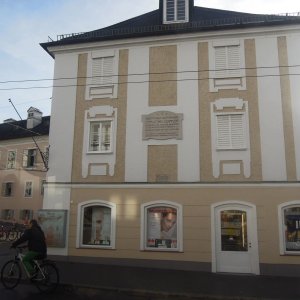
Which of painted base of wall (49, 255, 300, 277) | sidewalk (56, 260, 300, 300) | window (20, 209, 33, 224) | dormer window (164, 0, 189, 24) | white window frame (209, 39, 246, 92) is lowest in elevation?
sidewalk (56, 260, 300, 300)

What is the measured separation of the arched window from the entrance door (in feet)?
3.01

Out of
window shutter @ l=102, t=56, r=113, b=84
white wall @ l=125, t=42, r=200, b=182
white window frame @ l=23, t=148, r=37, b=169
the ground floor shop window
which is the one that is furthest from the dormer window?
white window frame @ l=23, t=148, r=37, b=169

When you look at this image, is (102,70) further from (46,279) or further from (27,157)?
(27,157)

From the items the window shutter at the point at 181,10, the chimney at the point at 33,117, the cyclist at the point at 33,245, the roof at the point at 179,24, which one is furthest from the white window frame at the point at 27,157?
the cyclist at the point at 33,245

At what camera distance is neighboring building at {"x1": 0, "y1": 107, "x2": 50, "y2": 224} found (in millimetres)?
37125

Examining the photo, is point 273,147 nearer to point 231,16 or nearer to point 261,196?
point 261,196

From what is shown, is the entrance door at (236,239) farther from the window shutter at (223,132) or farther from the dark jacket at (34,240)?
the dark jacket at (34,240)

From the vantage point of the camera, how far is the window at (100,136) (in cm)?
1587

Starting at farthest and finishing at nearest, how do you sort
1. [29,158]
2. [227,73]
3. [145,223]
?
1. [29,158]
2. [227,73]
3. [145,223]

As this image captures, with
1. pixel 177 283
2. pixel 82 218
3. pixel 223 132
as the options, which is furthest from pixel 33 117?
pixel 177 283

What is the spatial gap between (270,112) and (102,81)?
6.92 meters

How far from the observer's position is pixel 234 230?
14.2 metres

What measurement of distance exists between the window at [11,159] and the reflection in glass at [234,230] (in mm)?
30029

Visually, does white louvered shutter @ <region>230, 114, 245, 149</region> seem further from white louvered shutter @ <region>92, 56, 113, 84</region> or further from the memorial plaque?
white louvered shutter @ <region>92, 56, 113, 84</region>
